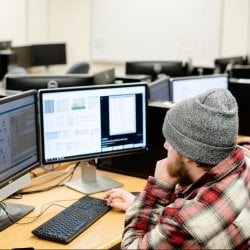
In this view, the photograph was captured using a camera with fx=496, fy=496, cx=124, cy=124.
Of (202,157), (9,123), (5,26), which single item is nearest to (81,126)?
(9,123)

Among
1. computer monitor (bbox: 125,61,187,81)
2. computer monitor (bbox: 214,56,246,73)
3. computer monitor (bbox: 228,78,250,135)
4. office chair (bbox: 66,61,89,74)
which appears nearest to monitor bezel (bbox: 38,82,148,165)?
computer monitor (bbox: 228,78,250,135)

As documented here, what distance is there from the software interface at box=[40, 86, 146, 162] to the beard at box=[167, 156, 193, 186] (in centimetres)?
68

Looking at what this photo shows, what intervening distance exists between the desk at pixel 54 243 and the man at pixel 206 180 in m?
0.24

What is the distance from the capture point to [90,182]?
2.31 meters

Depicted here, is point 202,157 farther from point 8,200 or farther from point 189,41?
point 189,41

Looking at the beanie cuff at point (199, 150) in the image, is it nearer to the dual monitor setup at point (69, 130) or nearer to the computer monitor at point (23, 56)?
the dual monitor setup at point (69, 130)

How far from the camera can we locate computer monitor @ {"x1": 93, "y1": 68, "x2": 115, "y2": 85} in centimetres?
302

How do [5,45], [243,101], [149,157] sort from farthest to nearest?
[5,45]
[243,101]
[149,157]

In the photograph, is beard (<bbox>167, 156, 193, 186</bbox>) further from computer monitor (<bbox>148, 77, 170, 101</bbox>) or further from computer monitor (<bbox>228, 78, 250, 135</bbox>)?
computer monitor (<bbox>228, 78, 250, 135</bbox>)

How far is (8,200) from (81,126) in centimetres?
44

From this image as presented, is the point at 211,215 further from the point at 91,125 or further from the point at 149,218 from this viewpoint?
the point at 91,125

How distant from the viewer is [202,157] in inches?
57.0

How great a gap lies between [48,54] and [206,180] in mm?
5044

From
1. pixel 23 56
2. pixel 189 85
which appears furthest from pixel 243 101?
pixel 23 56
